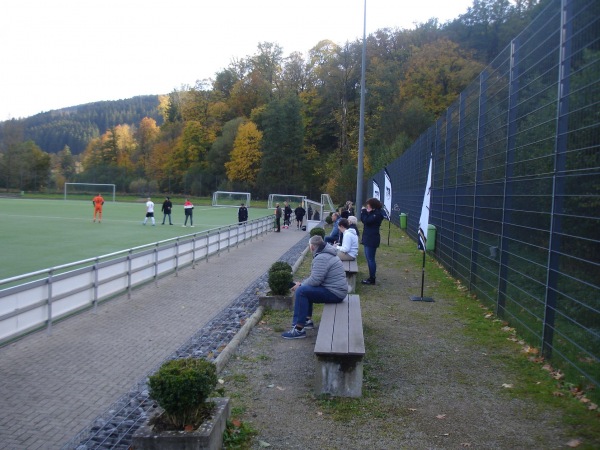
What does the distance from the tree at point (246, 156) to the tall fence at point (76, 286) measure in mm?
66696

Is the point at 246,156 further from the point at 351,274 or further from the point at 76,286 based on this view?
the point at 76,286

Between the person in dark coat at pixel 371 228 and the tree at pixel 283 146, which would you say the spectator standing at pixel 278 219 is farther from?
the tree at pixel 283 146

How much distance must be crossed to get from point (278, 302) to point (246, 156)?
7327cm

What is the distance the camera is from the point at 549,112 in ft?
25.3

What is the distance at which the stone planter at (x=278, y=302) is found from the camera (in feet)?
34.2

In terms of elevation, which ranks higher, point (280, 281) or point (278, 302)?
point (280, 281)

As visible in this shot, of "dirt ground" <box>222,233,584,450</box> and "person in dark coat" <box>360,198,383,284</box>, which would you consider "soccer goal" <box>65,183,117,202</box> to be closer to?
"person in dark coat" <box>360,198,383,284</box>

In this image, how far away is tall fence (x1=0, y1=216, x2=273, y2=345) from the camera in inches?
305

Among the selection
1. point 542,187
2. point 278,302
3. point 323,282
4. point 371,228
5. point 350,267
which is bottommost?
point 278,302

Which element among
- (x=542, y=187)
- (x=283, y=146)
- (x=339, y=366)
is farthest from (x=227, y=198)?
(x=339, y=366)

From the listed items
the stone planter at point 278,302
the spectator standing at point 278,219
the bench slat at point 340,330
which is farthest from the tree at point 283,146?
the bench slat at point 340,330

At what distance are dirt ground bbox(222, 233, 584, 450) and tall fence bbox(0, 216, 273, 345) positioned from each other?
119 inches

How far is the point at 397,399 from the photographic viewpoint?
5582 mm

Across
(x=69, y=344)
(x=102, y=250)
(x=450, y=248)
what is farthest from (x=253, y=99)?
(x=69, y=344)
